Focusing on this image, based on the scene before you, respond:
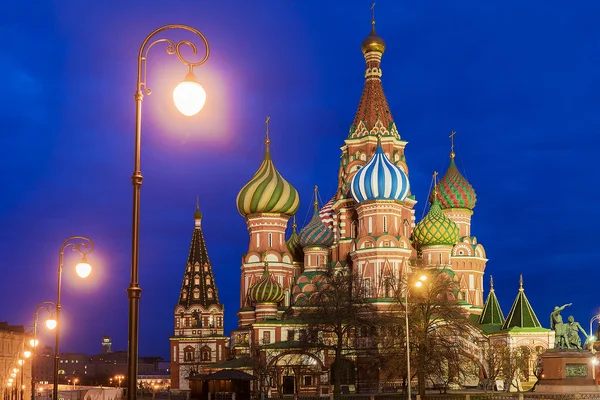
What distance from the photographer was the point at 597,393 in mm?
39219

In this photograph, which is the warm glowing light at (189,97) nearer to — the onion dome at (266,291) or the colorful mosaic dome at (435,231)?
the onion dome at (266,291)

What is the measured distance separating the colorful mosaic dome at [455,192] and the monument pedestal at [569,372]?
121 feet

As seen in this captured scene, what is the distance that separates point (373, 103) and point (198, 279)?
2414 cm

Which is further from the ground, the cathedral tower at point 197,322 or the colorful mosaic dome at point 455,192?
the colorful mosaic dome at point 455,192

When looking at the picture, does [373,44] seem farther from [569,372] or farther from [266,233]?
[569,372]

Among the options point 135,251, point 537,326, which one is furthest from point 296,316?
point 135,251

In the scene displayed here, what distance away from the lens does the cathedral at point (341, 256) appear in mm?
62469

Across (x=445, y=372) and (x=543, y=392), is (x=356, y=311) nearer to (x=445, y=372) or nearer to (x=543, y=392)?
(x=445, y=372)

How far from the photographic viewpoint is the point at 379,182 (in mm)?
63625

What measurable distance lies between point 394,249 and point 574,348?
2228 cm

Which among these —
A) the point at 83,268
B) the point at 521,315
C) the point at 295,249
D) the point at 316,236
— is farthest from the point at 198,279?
the point at 83,268

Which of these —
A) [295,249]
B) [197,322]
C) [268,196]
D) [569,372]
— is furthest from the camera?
[197,322]

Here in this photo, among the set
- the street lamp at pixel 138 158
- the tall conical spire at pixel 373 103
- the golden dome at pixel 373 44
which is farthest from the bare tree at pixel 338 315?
the street lamp at pixel 138 158

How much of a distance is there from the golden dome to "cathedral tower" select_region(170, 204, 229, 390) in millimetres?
24611
